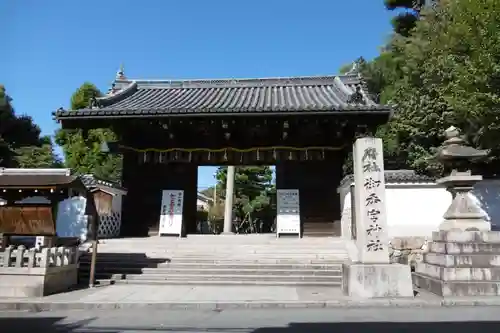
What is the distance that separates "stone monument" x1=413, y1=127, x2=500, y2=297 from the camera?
29.4 ft

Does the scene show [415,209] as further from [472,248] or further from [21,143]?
[21,143]

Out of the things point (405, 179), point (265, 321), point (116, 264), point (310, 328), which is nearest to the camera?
point (310, 328)

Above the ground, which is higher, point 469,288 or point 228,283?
point 469,288

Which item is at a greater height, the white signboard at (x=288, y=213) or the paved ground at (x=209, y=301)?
the white signboard at (x=288, y=213)

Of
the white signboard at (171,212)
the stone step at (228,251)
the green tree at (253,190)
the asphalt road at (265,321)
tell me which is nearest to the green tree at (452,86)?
the stone step at (228,251)

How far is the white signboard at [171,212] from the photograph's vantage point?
15758mm

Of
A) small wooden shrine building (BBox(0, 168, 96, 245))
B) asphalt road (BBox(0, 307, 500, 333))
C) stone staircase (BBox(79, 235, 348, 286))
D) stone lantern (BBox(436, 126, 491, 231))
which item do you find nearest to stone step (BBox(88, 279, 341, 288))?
stone staircase (BBox(79, 235, 348, 286))

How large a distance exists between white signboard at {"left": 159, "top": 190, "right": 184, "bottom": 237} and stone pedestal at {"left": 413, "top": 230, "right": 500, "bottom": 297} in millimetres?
9715

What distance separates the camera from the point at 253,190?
38.5 meters

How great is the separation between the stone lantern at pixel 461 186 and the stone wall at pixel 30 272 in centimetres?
1002

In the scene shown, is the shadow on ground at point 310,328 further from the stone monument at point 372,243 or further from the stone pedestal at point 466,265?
the stone pedestal at point 466,265

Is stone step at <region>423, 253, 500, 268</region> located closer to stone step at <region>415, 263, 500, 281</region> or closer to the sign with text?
stone step at <region>415, 263, 500, 281</region>

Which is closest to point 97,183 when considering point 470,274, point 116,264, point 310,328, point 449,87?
point 116,264

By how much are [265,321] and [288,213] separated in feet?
29.2
